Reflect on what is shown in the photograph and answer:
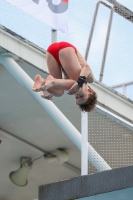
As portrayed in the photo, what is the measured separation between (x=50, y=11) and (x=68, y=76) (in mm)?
3107

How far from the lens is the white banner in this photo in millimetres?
11203

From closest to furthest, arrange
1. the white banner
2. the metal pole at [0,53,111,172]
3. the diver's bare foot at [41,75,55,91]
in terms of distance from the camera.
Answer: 1. the diver's bare foot at [41,75,55,91]
2. the metal pole at [0,53,111,172]
3. the white banner

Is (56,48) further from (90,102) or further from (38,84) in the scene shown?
(90,102)

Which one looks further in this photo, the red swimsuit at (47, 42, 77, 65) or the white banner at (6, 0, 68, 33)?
the white banner at (6, 0, 68, 33)

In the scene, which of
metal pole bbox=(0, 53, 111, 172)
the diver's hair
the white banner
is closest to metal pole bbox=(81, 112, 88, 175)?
metal pole bbox=(0, 53, 111, 172)

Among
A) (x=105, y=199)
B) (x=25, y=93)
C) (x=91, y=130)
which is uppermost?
(x=25, y=93)

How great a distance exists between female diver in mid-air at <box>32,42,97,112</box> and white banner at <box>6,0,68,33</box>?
2.84m

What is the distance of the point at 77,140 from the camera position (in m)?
11.8

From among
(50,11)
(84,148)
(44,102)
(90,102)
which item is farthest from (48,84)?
(44,102)

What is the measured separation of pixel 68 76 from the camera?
335 inches

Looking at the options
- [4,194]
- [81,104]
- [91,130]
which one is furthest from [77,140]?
[4,194]

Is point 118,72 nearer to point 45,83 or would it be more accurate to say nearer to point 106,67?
point 106,67

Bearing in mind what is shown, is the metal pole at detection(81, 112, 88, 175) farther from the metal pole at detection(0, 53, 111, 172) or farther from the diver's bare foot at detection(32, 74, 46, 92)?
the diver's bare foot at detection(32, 74, 46, 92)

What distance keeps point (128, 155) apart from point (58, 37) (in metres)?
2.36
